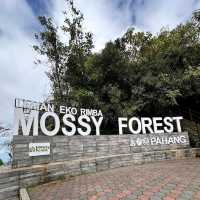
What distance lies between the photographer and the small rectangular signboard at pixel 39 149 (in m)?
5.64

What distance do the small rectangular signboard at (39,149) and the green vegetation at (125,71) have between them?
189 inches

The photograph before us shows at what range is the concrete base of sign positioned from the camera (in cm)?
467

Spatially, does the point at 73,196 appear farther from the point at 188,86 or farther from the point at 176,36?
the point at 176,36

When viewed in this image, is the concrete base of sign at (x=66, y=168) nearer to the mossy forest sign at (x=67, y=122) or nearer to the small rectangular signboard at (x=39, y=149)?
the small rectangular signboard at (x=39, y=149)

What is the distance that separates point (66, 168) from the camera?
5863 millimetres

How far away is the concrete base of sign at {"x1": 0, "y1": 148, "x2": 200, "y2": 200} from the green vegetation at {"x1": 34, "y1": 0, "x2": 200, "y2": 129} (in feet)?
8.94

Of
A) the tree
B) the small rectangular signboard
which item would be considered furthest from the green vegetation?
the small rectangular signboard

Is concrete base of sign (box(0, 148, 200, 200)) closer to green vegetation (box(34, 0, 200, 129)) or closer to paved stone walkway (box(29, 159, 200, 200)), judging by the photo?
paved stone walkway (box(29, 159, 200, 200))

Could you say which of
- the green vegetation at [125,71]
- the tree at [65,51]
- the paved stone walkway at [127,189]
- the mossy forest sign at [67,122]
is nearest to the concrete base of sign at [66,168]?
the paved stone walkway at [127,189]

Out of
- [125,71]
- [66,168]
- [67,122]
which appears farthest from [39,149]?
[125,71]

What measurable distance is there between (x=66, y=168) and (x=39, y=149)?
1.05 metres

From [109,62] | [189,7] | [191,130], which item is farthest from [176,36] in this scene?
[191,130]

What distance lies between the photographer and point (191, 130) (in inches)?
424

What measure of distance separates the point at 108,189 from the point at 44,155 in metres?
2.58
